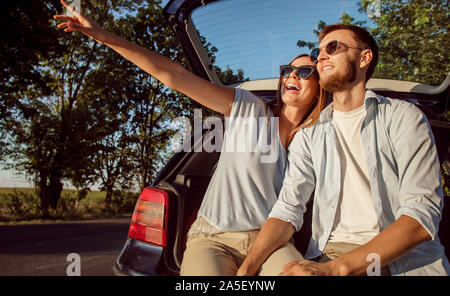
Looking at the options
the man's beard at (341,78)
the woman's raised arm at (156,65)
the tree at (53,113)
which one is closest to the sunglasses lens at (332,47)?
the man's beard at (341,78)

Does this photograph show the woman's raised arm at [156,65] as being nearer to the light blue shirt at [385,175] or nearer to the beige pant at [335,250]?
the light blue shirt at [385,175]

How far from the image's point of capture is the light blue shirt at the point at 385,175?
151 cm

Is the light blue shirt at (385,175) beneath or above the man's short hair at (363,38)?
beneath

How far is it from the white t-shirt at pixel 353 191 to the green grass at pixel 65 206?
43.8 ft

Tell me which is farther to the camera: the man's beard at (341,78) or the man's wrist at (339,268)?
the man's beard at (341,78)

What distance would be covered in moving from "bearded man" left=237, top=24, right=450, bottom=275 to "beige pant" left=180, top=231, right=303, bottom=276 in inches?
2.4

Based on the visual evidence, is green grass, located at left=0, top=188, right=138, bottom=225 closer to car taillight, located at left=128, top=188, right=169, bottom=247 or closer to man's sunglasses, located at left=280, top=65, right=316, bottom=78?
car taillight, located at left=128, top=188, right=169, bottom=247

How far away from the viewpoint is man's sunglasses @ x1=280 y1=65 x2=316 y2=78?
2.23 m

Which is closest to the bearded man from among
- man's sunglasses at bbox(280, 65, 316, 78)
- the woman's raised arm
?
man's sunglasses at bbox(280, 65, 316, 78)

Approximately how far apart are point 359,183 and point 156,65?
1.27 m

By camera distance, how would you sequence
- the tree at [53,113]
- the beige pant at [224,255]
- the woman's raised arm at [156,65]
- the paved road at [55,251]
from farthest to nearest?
the tree at [53,113] < the paved road at [55,251] < the woman's raised arm at [156,65] < the beige pant at [224,255]
